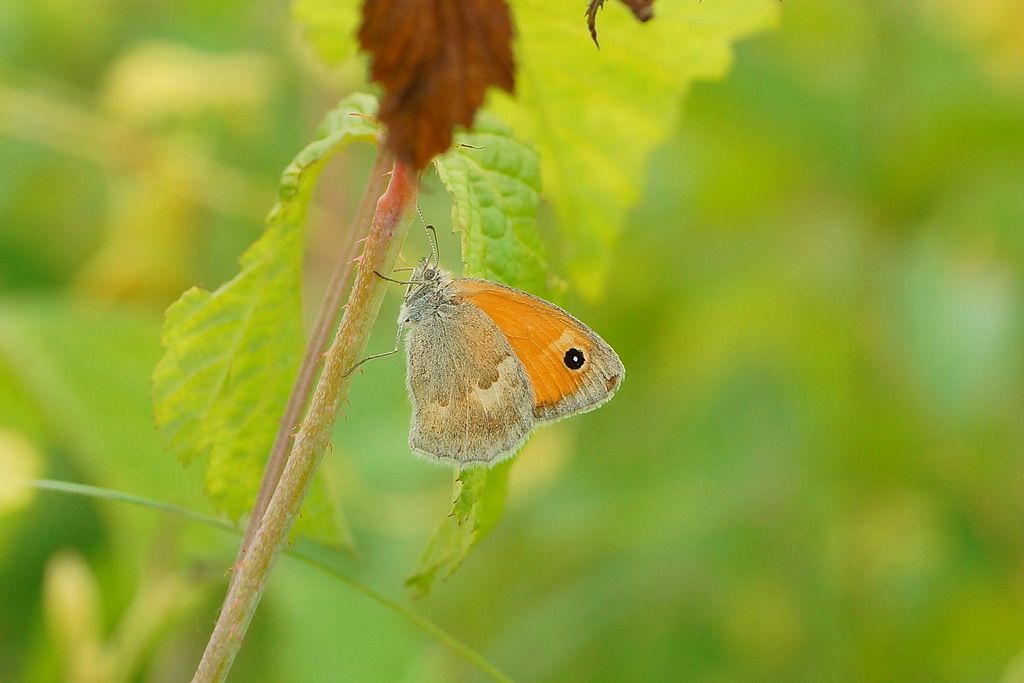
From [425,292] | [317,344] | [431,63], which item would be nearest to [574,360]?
[425,292]

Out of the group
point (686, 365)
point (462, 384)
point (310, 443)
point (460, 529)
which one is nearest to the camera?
point (310, 443)

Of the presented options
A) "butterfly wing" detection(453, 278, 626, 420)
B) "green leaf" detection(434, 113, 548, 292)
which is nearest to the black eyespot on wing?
"butterfly wing" detection(453, 278, 626, 420)

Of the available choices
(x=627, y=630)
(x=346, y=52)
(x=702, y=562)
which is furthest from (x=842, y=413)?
(x=346, y=52)

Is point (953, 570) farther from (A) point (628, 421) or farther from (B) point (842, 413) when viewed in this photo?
(A) point (628, 421)

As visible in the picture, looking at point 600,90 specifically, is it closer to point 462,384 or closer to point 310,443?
point 462,384

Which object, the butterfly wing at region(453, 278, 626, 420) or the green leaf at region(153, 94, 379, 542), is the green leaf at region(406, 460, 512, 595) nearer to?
the green leaf at region(153, 94, 379, 542)

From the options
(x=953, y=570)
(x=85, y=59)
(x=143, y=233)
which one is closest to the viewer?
(x=143, y=233)

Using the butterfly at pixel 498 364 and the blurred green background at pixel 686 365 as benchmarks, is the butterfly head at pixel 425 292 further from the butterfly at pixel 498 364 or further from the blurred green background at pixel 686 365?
the blurred green background at pixel 686 365
